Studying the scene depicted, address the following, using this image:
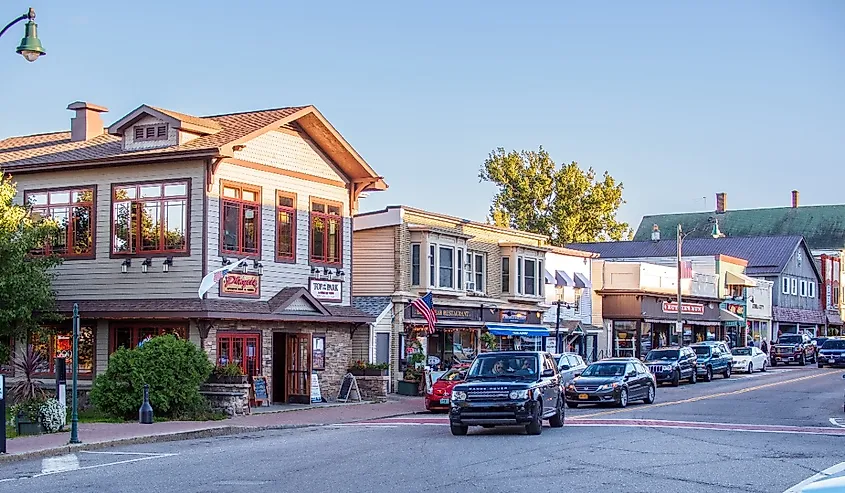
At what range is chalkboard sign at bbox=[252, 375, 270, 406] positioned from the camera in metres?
32.4

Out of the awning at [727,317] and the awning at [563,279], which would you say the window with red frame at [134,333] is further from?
the awning at [727,317]

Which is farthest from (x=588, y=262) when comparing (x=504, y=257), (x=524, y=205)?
(x=524, y=205)

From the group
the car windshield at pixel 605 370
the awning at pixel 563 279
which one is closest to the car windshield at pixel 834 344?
the awning at pixel 563 279

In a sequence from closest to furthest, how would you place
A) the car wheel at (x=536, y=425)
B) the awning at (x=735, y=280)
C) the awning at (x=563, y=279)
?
the car wheel at (x=536, y=425) < the awning at (x=563, y=279) < the awning at (x=735, y=280)

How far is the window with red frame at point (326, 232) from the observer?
3531 centimetres

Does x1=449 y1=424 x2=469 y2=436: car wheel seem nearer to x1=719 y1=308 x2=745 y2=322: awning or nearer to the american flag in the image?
the american flag

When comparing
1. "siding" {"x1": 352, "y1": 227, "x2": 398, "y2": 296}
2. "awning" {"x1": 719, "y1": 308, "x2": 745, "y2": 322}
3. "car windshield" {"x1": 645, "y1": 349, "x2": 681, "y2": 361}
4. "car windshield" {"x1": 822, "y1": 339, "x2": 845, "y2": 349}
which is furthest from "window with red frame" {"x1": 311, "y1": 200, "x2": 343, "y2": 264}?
"awning" {"x1": 719, "y1": 308, "x2": 745, "y2": 322}

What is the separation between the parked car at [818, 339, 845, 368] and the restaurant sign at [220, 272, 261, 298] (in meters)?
42.3

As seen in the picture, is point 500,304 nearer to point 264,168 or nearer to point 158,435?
point 264,168

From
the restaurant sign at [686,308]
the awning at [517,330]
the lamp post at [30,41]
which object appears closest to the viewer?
the lamp post at [30,41]

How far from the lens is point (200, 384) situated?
2920 centimetres

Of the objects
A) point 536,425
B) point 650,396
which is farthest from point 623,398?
point 536,425

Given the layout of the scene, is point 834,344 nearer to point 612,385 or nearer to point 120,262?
point 612,385

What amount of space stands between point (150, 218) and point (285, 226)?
4.14m
